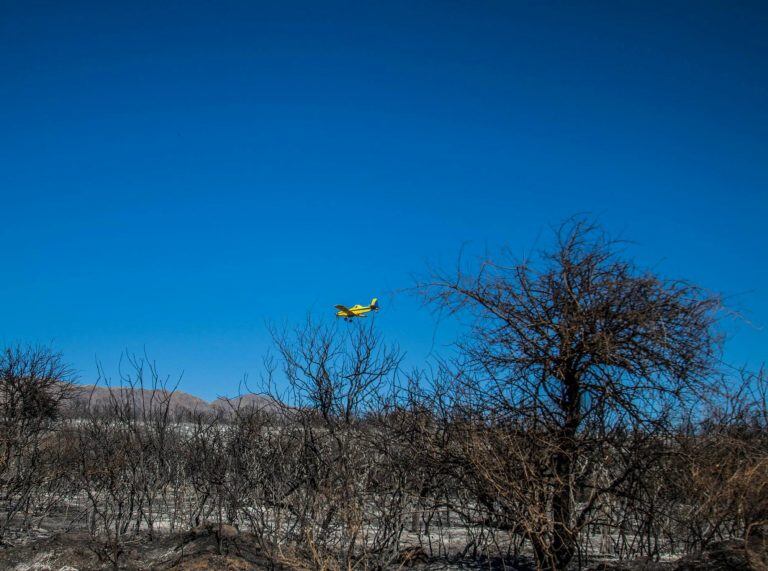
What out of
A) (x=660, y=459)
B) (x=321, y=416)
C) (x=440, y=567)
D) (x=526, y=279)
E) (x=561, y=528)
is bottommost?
(x=440, y=567)

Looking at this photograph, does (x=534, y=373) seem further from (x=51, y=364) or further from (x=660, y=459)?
(x=51, y=364)

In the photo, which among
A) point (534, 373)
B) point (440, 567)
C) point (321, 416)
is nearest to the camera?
point (534, 373)

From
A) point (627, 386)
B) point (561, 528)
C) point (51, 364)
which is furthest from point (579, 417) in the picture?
point (51, 364)

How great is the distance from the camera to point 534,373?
9.33m

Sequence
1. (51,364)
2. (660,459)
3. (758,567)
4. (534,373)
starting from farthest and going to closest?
(51,364), (534,373), (660,459), (758,567)

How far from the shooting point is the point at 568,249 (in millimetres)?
9422

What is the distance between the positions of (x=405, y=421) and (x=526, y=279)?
2.71m

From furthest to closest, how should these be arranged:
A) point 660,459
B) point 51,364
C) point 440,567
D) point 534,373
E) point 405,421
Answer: point 51,364, point 440,567, point 405,421, point 534,373, point 660,459

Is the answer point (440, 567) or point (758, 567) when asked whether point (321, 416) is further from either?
point (758, 567)

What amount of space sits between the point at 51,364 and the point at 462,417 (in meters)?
20.5

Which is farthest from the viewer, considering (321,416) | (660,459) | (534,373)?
(321,416)

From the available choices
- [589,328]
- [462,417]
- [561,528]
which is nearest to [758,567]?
[561,528]

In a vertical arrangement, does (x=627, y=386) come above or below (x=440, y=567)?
above

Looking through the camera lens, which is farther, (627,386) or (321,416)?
(321,416)
